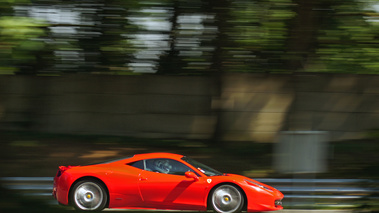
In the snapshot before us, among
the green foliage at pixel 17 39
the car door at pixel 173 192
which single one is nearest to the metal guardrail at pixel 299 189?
the car door at pixel 173 192

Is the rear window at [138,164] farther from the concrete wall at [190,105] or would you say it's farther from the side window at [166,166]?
the concrete wall at [190,105]

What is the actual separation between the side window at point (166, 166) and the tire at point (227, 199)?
1.68 ft

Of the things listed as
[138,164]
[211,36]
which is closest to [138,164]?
[138,164]

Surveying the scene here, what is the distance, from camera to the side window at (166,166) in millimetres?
6926

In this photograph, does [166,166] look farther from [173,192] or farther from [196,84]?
[196,84]

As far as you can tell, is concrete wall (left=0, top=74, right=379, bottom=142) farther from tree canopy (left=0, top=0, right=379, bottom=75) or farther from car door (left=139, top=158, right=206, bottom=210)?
car door (left=139, top=158, right=206, bottom=210)

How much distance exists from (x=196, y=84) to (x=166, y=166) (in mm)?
4975

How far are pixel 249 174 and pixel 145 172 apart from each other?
369 cm

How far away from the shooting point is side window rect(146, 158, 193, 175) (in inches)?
273

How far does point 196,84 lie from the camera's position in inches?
461

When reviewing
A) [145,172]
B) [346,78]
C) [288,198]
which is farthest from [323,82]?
[145,172]

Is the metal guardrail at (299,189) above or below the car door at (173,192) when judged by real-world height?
below

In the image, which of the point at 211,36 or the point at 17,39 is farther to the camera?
the point at 211,36

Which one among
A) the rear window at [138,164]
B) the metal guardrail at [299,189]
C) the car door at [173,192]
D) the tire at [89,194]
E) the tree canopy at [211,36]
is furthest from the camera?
the tree canopy at [211,36]
